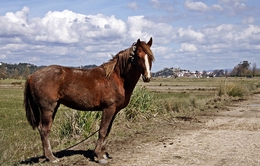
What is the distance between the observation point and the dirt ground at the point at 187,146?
725 cm

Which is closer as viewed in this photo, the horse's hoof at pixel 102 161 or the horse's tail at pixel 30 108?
the horse's hoof at pixel 102 161

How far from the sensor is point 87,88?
700cm

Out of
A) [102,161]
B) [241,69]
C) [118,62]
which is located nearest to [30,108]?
[102,161]

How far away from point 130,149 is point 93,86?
2165 millimetres

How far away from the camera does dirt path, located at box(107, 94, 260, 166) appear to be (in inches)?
287

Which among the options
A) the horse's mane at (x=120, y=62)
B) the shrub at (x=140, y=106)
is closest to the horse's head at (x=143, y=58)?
the horse's mane at (x=120, y=62)

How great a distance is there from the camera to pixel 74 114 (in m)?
10.6

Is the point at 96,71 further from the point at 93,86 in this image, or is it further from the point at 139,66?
the point at 139,66

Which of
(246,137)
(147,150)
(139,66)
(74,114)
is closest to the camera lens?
(139,66)

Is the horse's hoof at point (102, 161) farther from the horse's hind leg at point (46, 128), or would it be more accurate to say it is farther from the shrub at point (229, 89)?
the shrub at point (229, 89)

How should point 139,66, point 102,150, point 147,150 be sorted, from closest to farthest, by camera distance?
point 139,66 → point 102,150 → point 147,150

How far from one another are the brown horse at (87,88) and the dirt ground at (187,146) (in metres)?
0.84

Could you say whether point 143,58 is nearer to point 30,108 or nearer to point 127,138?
point 30,108

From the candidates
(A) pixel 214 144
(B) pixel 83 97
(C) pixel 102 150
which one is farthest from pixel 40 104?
(A) pixel 214 144
